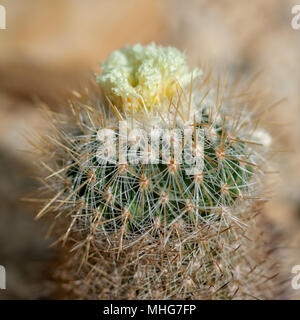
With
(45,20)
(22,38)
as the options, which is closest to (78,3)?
(45,20)

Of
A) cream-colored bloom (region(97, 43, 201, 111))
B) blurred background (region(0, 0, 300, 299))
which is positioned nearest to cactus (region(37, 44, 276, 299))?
cream-colored bloom (region(97, 43, 201, 111))

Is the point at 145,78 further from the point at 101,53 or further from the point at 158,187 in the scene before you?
the point at 101,53

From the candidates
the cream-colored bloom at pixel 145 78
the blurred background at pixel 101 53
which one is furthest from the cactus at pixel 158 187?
the blurred background at pixel 101 53

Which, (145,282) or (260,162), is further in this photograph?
(260,162)

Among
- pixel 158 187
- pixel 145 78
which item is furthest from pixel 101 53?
pixel 158 187

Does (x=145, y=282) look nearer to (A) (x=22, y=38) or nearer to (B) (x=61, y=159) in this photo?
(B) (x=61, y=159)

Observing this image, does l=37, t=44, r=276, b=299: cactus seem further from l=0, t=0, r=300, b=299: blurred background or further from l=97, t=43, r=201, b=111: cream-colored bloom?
l=0, t=0, r=300, b=299: blurred background
